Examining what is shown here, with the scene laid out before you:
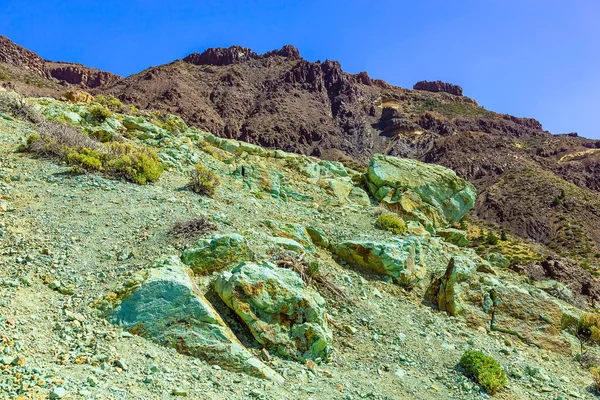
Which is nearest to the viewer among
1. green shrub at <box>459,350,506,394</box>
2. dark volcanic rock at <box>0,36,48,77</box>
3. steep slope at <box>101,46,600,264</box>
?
green shrub at <box>459,350,506,394</box>

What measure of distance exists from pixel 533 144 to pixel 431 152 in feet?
76.0

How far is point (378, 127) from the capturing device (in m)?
98.7

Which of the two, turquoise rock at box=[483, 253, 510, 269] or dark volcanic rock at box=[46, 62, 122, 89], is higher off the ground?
dark volcanic rock at box=[46, 62, 122, 89]

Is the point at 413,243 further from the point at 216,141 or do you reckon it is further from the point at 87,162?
the point at 216,141

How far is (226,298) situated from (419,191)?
539 inches

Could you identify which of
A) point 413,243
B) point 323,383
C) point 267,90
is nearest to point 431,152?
point 267,90

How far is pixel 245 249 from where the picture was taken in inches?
326

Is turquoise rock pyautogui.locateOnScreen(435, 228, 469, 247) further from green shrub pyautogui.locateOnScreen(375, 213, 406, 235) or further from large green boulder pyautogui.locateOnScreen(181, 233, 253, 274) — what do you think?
large green boulder pyautogui.locateOnScreen(181, 233, 253, 274)

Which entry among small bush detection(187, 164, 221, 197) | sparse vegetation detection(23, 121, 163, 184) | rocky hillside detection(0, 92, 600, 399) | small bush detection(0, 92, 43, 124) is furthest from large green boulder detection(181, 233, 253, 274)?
small bush detection(0, 92, 43, 124)

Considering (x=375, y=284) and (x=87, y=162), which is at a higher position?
(x=87, y=162)

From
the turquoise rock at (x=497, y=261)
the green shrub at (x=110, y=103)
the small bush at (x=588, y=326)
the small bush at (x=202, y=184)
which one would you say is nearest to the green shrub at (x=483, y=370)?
the small bush at (x=588, y=326)

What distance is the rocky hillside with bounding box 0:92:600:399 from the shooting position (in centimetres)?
550

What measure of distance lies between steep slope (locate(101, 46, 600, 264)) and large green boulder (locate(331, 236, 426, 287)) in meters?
51.5

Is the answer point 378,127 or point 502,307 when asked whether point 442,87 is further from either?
point 502,307
